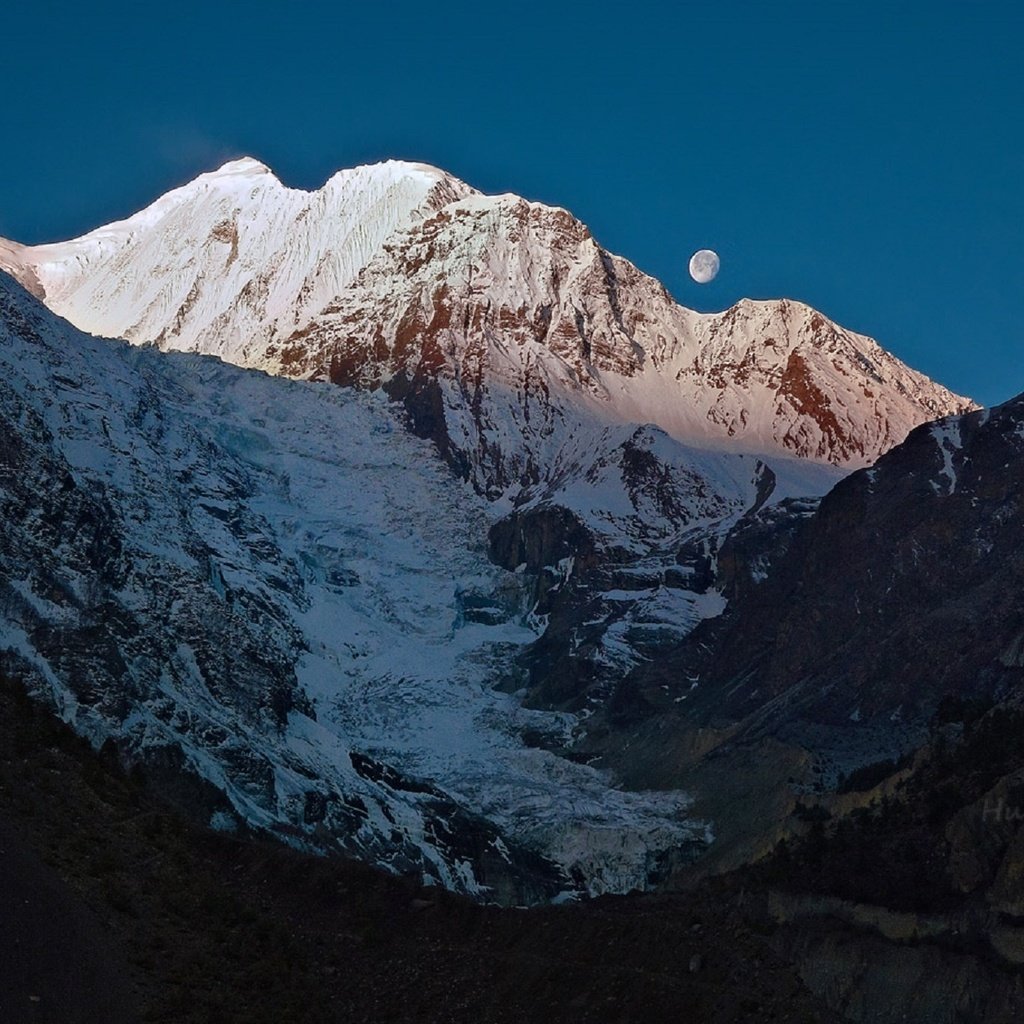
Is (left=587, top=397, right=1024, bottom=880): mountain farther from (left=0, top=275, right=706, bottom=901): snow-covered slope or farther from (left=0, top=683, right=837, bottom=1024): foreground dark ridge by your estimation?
(left=0, top=683, right=837, bottom=1024): foreground dark ridge

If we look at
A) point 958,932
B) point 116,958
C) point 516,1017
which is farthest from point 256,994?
point 958,932

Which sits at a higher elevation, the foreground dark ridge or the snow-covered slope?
the snow-covered slope

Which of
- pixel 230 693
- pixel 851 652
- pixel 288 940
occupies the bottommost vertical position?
pixel 288 940

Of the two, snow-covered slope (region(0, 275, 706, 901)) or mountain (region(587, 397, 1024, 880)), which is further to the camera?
mountain (region(587, 397, 1024, 880))

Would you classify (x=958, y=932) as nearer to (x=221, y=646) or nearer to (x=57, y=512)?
(x=57, y=512)

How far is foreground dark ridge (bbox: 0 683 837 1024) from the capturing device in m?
41.1

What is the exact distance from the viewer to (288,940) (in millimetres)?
47625

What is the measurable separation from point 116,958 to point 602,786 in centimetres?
11608

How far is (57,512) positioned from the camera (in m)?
123

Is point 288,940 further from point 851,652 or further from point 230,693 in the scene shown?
point 851,652

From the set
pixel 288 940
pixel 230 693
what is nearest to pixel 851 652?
pixel 230 693

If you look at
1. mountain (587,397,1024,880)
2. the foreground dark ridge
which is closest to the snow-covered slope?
mountain (587,397,1024,880)

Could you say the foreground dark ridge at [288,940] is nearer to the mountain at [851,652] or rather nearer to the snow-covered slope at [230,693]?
the mountain at [851,652]

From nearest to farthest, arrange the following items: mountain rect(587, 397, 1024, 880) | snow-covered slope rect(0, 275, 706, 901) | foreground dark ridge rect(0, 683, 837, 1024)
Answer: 1. foreground dark ridge rect(0, 683, 837, 1024)
2. snow-covered slope rect(0, 275, 706, 901)
3. mountain rect(587, 397, 1024, 880)
